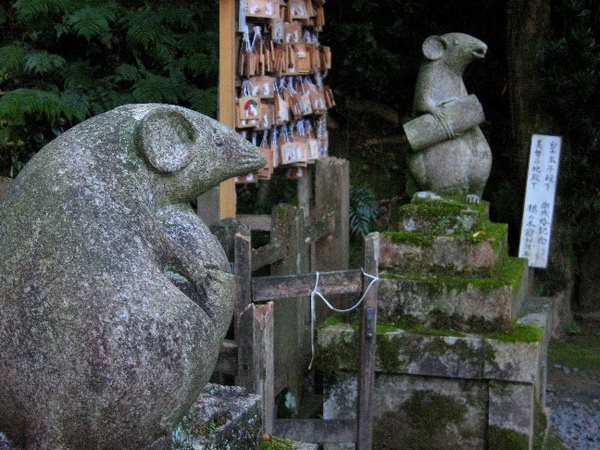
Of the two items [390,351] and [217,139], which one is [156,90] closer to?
[390,351]

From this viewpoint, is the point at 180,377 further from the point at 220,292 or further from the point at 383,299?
the point at 383,299

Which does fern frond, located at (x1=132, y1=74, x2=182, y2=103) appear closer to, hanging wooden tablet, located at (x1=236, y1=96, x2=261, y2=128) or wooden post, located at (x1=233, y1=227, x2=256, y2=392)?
hanging wooden tablet, located at (x1=236, y1=96, x2=261, y2=128)

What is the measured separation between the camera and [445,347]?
497 centimetres

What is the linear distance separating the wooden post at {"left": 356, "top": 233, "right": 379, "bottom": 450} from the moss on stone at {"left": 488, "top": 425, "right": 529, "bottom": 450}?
1.10 meters

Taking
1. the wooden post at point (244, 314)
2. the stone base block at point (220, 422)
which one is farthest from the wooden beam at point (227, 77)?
the stone base block at point (220, 422)

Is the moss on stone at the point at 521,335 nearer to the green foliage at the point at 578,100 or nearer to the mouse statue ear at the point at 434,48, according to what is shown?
the mouse statue ear at the point at 434,48

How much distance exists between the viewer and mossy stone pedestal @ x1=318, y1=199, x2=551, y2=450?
4938 millimetres

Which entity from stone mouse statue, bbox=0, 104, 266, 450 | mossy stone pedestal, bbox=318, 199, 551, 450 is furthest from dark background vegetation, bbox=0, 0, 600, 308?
stone mouse statue, bbox=0, 104, 266, 450

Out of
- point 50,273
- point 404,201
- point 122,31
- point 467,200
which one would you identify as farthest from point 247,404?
point 404,201

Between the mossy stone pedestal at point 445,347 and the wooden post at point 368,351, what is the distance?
35.5 inches

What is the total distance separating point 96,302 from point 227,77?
2470mm

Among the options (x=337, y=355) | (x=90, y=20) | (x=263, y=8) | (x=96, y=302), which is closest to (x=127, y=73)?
(x=90, y=20)

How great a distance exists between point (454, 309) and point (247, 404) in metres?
2.33

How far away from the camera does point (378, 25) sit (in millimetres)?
8688
